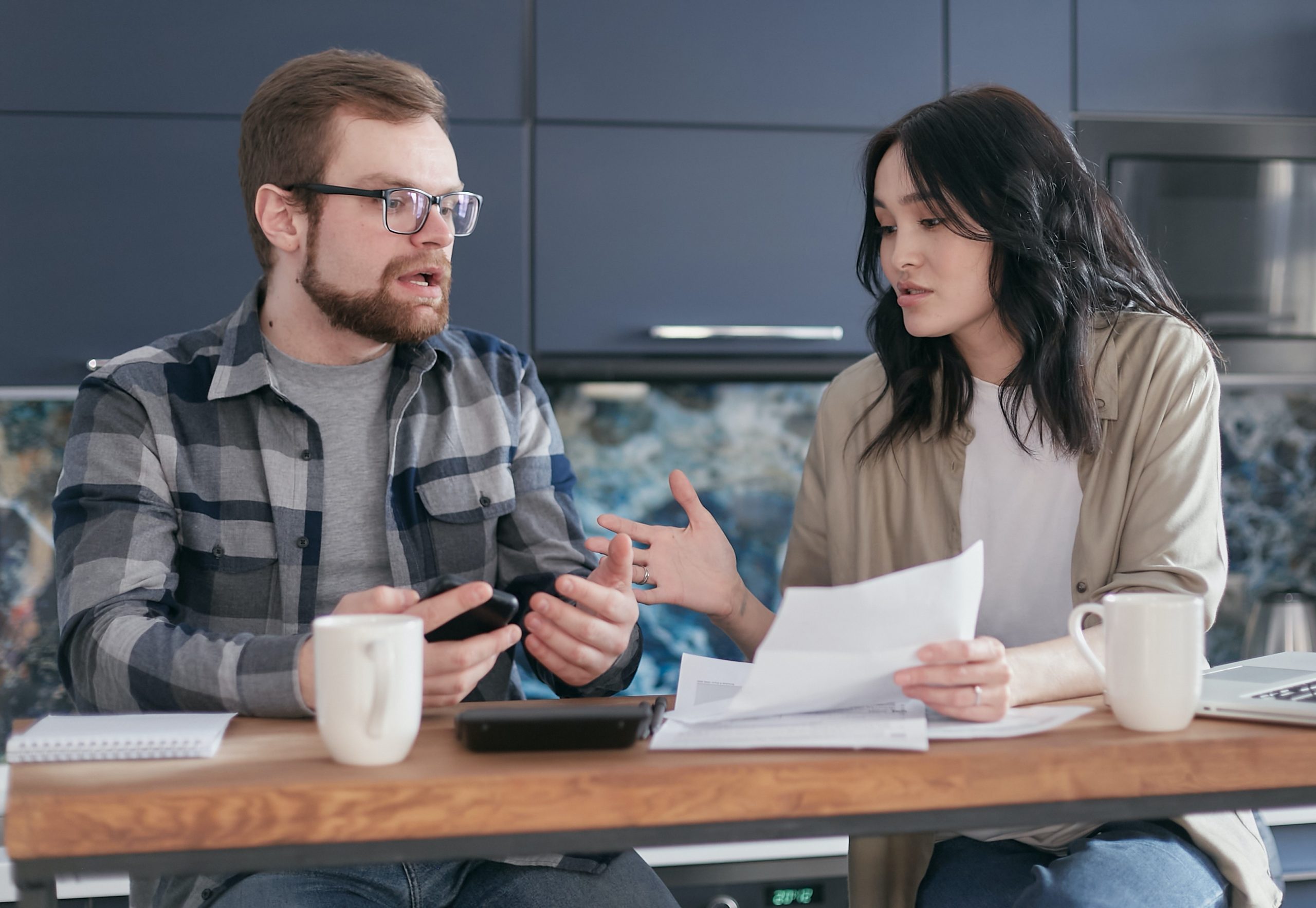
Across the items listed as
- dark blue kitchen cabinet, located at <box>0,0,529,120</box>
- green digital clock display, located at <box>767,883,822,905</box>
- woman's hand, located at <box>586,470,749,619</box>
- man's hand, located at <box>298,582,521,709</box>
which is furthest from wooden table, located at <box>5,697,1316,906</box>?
dark blue kitchen cabinet, located at <box>0,0,529,120</box>

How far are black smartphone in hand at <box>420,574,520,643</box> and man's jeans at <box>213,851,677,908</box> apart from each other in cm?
37

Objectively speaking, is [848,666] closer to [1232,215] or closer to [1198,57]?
[1232,215]

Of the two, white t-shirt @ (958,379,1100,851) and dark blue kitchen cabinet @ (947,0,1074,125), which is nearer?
white t-shirt @ (958,379,1100,851)

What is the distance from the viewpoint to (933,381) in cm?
162

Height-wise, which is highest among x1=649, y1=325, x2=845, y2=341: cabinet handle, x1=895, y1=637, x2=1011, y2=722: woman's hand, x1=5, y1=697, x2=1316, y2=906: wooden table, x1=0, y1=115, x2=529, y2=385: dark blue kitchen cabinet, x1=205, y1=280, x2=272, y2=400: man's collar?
x1=0, y1=115, x2=529, y2=385: dark blue kitchen cabinet

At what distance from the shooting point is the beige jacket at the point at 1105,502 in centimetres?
127

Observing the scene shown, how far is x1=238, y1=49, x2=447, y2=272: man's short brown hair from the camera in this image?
158 cm

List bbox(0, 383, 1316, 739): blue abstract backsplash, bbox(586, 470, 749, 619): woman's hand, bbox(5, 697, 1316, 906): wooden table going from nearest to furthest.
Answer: bbox(5, 697, 1316, 906): wooden table
bbox(586, 470, 749, 619): woman's hand
bbox(0, 383, 1316, 739): blue abstract backsplash

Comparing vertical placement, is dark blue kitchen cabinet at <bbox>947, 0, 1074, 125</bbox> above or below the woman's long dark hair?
above

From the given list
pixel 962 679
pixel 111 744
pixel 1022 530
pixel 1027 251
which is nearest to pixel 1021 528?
pixel 1022 530

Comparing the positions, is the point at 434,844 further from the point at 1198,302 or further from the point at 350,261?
the point at 1198,302

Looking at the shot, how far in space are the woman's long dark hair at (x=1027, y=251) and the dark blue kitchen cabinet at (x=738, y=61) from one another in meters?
0.63

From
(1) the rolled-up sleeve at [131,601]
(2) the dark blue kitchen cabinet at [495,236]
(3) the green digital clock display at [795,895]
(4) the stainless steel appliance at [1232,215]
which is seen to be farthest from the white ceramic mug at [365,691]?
(4) the stainless steel appliance at [1232,215]

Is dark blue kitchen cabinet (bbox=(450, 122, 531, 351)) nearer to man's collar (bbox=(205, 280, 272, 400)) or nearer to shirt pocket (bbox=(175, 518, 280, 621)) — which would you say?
man's collar (bbox=(205, 280, 272, 400))
